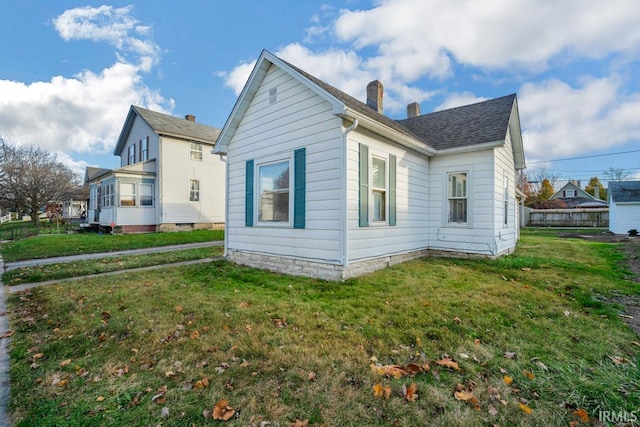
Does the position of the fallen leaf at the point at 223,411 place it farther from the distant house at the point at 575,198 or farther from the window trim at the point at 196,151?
the distant house at the point at 575,198

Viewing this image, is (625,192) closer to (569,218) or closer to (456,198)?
(569,218)

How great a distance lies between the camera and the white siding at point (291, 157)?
6.24 meters

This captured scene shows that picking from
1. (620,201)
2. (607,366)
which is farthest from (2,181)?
(620,201)

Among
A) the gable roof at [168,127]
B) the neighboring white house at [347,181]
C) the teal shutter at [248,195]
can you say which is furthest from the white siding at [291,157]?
the gable roof at [168,127]

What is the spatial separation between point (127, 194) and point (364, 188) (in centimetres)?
1712

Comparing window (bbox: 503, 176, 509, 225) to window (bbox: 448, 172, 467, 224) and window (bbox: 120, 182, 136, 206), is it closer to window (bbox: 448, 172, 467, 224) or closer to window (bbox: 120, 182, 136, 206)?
window (bbox: 448, 172, 467, 224)

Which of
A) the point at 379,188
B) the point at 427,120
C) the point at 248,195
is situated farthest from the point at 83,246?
the point at 427,120

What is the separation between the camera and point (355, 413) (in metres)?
2.18

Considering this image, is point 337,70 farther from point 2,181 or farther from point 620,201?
point 2,181

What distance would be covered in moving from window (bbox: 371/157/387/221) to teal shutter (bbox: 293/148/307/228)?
5.61 ft

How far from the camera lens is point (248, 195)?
811 cm

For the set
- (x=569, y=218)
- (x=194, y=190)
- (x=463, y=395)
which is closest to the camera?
(x=463, y=395)

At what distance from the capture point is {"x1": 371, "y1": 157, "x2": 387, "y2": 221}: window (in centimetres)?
714

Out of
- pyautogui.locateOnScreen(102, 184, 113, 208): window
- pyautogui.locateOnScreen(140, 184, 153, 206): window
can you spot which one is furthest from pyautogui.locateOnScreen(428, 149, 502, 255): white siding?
pyautogui.locateOnScreen(102, 184, 113, 208): window
